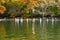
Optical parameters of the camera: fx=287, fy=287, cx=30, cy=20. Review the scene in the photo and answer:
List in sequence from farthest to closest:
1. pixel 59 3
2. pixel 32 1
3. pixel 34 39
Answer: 1. pixel 59 3
2. pixel 32 1
3. pixel 34 39

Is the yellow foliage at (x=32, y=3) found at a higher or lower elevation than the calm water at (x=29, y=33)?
higher

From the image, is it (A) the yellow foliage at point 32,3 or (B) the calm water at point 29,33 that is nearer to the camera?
(B) the calm water at point 29,33

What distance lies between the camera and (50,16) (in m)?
68.7

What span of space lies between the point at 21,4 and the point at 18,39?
42.4 m

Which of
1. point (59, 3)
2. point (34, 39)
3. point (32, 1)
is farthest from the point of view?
point (59, 3)

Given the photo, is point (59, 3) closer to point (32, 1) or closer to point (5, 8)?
point (32, 1)

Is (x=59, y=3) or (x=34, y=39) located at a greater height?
(x=59, y=3)

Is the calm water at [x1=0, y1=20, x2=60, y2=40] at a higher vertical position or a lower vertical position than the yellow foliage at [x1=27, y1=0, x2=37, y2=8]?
lower

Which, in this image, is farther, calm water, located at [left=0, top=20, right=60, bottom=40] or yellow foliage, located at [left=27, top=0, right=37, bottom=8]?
yellow foliage, located at [left=27, top=0, right=37, bottom=8]

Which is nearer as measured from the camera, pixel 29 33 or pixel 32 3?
pixel 29 33

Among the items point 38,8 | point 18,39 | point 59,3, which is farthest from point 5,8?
point 18,39

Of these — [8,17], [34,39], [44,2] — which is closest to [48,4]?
[44,2]

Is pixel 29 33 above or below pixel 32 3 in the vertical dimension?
below

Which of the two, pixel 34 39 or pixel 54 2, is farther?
pixel 54 2
